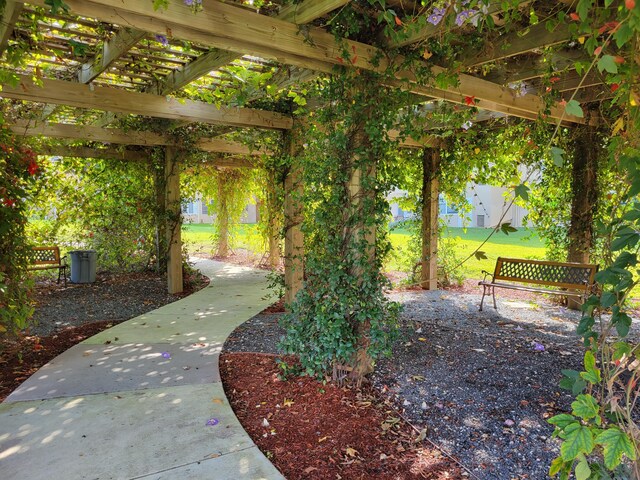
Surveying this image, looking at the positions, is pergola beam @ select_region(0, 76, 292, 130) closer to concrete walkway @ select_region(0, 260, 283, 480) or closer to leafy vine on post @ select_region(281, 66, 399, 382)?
leafy vine on post @ select_region(281, 66, 399, 382)

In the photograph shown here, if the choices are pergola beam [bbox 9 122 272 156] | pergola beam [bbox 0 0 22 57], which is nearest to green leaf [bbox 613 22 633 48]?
pergola beam [bbox 0 0 22 57]

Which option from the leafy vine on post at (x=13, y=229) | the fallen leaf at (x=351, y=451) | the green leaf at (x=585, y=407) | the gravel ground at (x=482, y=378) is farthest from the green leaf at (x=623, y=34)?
the leafy vine on post at (x=13, y=229)

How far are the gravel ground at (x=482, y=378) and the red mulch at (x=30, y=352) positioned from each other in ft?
5.69

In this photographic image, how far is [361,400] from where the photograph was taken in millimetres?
3020

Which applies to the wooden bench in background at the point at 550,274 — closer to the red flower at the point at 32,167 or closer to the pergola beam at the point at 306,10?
the pergola beam at the point at 306,10

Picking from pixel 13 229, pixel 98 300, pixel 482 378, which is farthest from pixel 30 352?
pixel 482 378

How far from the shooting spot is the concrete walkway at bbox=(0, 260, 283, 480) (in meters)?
2.19

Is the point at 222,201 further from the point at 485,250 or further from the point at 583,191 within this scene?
the point at 583,191

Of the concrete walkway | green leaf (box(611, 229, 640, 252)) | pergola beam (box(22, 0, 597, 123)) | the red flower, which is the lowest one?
the concrete walkway

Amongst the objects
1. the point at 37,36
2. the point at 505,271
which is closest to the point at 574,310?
the point at 505,271

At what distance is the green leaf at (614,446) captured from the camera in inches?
43.2

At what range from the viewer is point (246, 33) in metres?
2.50

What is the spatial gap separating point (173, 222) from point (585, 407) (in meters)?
6.72

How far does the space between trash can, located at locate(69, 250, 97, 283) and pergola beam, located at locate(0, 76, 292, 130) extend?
4401mm
